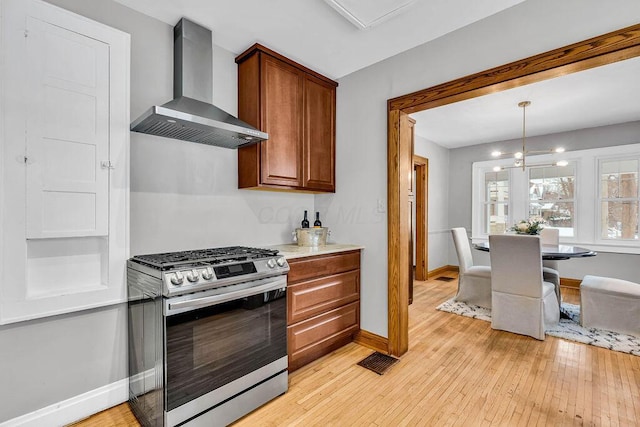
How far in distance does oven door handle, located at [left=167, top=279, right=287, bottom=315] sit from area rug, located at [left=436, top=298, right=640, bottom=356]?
266 centimetres

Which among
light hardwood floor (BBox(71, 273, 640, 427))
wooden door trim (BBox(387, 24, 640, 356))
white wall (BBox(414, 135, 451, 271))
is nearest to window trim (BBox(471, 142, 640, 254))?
white wall (BBox(414, 135, 451, 271))

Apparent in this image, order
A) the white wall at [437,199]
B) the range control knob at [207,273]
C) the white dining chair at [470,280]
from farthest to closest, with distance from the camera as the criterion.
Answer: the white wall at [437,199]
the white dining chair at [470,280]
the range control knob at [207,273]

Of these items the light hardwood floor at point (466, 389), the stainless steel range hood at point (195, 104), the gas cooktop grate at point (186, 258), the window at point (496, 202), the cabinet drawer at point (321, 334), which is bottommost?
the light hardwood floor at point (466, 389)

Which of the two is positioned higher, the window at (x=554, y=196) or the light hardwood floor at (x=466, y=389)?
the window at (x=554, y=196)

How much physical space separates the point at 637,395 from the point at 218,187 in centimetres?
332

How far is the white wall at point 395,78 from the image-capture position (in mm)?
1702

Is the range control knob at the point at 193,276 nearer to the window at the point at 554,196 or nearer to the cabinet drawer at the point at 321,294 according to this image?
the cabinet drawer at the point at 321,294

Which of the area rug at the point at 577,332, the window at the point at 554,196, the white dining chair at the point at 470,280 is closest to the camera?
the area rug at the point at 577,332

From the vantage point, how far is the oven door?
5.02 ft

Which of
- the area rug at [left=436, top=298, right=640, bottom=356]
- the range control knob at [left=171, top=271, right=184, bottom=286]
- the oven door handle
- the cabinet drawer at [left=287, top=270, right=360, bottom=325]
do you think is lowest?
the area rug at [left=436, top=298, right=640, bottom=356]

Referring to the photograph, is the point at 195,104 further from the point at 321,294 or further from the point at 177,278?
the point at 321,294

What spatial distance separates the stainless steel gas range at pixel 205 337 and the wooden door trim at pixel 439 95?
40.4 inches

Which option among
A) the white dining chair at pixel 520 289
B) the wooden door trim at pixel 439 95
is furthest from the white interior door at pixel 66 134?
the white dining chair at pixel 520 289

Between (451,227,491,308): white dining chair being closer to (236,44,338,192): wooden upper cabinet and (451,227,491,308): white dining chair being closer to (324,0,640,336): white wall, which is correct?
(324,0,640,336): white wall
